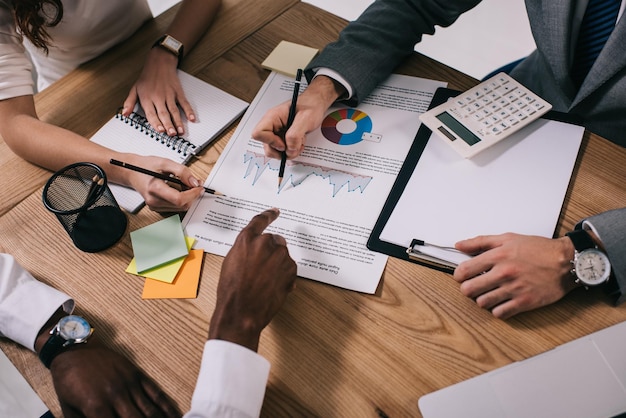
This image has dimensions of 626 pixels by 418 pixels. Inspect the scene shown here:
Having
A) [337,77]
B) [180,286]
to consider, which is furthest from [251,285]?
[337,77]

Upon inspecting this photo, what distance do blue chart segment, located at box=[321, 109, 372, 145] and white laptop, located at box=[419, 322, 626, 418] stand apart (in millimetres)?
477

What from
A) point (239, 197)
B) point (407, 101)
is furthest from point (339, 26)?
point (239, 197)

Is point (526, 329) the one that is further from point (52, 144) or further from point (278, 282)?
point (52, 144)

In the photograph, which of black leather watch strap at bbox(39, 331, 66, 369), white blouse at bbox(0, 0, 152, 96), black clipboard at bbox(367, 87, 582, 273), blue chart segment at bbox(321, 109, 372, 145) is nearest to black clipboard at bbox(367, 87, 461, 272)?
black clipboard at bbox(367, 87, 582, 273)

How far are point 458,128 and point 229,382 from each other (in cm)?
58

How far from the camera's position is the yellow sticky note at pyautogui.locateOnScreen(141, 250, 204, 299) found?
0.76 meters

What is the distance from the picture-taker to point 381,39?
97cm

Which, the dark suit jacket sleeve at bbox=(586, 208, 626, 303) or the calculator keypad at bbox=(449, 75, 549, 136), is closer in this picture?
the dark suit jacket sleeve at bbox=(586, 208, 626, 303)

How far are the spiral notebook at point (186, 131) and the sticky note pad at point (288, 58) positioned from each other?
0.39 feet

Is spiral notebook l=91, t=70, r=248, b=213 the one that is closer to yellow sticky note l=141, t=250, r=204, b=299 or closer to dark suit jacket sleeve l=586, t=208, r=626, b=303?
yellow sticky note l=141, t=250, r=204, b=299

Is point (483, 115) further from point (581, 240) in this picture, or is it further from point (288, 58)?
point (288, 58)

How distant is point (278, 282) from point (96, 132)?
0.56 m

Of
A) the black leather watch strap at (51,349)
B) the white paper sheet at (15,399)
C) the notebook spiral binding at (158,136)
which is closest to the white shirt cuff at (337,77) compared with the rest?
the notebook spiral binding at (158,136)

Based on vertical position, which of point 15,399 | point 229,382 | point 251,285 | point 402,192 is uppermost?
point 402,192
